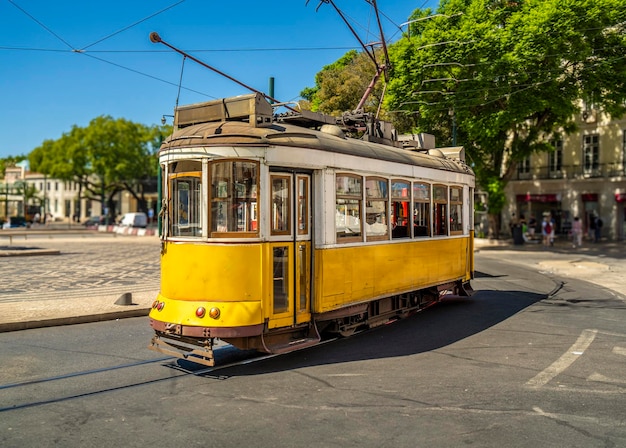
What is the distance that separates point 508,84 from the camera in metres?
25.3

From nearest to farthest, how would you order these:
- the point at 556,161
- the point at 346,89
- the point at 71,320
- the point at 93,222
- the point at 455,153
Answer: the point at 71,320, the point at 455,153, the point at 346,89, the point at 556,161, the point at 93,222

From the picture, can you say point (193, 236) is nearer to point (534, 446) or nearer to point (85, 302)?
point (534, 446)

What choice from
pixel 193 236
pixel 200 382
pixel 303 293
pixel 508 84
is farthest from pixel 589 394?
pixel 508 84

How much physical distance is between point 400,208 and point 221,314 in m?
3.94

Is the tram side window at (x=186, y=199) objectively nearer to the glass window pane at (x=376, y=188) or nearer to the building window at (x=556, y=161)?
the glass window pane at (x=376, y=188)

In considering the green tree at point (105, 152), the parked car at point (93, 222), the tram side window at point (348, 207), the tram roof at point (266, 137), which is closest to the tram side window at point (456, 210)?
the tram roof at point (266, 137)

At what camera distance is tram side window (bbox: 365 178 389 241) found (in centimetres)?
891

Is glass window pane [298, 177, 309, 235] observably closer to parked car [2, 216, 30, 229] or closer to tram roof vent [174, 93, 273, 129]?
tram roof vent [174, 93, 273, 129]

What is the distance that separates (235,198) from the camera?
24.1ft

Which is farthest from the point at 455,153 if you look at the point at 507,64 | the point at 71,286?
the point at 507,64

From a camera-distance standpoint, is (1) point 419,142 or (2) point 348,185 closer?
(2) point 348,185

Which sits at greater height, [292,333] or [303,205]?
[303,205]

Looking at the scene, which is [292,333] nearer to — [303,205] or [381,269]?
[303,205]

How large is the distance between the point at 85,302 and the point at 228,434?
8.31 m
